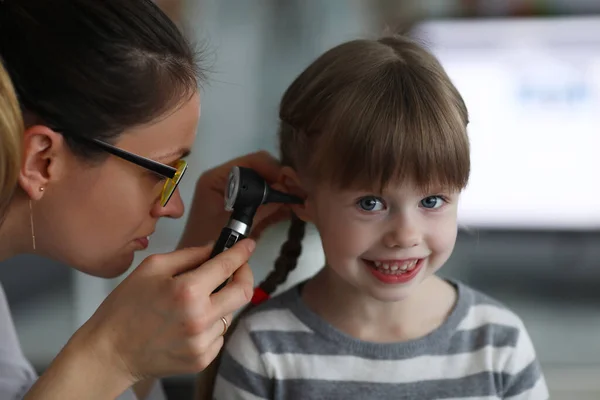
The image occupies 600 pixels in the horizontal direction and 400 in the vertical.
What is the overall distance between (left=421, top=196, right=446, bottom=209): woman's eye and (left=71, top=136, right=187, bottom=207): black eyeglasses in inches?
11.9

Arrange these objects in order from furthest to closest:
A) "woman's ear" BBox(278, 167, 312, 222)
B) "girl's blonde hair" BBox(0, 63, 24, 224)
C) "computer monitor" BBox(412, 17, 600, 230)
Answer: "computer monitor" BBox(412, 17, 600, 230) < "woman's ear" BBox(278, 167, 312, 222) < "girl's blonde hair" BBox(0, 63, 24, 224)

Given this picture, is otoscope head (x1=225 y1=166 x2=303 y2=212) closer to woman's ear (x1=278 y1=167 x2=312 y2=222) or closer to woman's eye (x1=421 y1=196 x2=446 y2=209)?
woman's ear (x1=278 y1=167 x2=312 y2=222)

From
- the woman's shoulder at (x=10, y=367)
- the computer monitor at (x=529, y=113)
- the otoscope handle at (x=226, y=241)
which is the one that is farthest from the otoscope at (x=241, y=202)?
the computer monitor at (x=529, y=113)

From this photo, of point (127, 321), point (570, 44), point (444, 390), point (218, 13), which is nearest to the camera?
point (127, 321)

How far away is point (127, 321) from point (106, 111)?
245mm

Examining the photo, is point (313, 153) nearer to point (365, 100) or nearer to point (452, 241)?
point (365, 100)

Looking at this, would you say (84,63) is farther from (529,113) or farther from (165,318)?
(529,113)

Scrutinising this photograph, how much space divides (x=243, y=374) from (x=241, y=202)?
0.23 m

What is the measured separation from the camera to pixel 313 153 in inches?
36.7

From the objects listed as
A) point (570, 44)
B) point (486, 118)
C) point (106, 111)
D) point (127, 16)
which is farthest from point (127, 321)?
point (570, 44)

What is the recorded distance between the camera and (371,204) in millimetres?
892

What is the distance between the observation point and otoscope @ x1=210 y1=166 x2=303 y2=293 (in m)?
0.89

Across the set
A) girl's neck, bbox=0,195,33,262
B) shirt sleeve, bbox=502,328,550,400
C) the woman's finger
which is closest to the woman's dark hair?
girl's neck, bbox=0,195,33,262

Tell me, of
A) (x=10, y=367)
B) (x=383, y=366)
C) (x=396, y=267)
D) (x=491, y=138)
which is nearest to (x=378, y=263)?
(x=396, y=267)
